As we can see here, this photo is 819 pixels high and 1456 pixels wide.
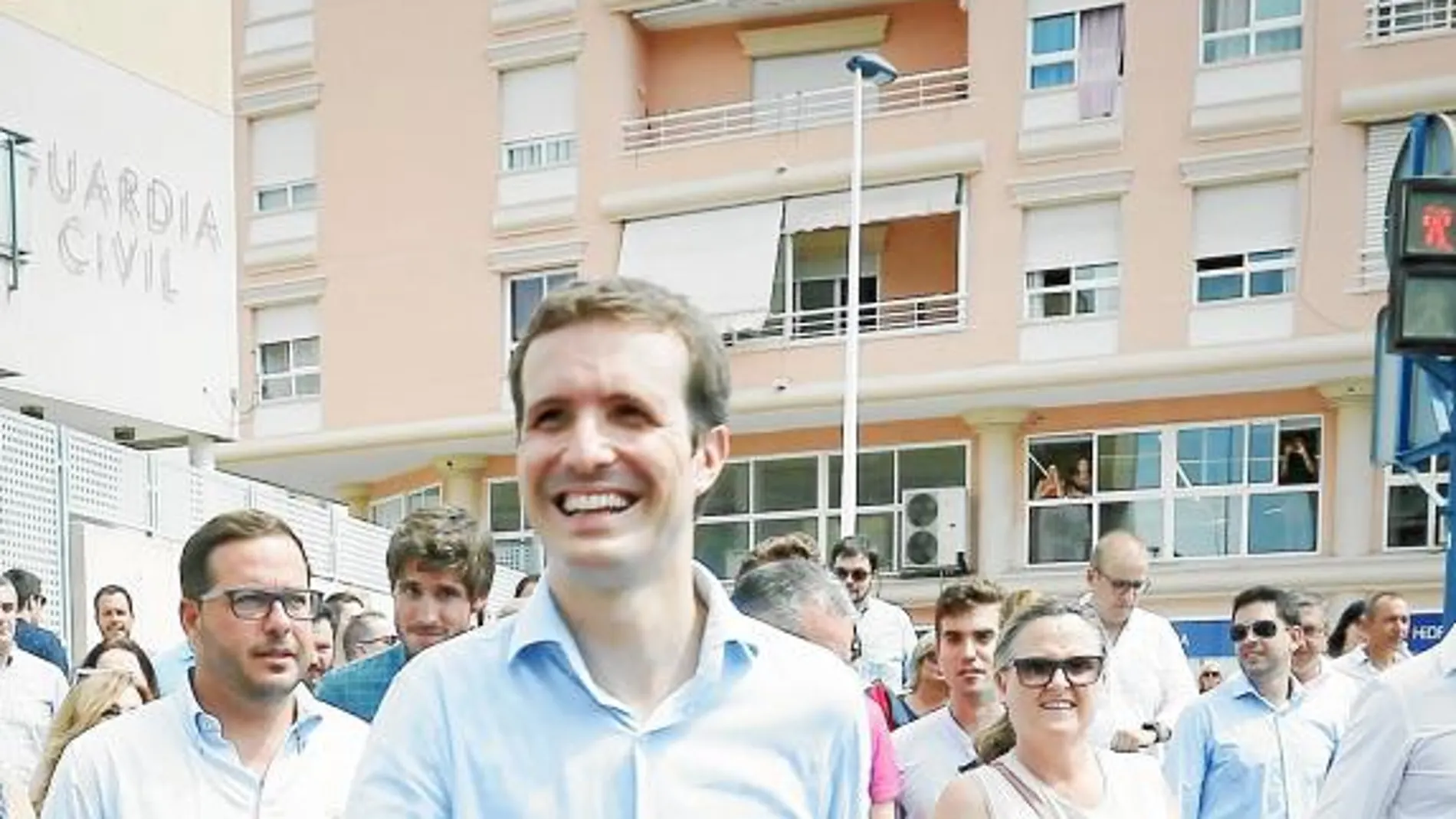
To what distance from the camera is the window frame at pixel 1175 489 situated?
22.0 m

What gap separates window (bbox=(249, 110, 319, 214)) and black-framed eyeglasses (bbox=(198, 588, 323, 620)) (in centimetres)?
2449

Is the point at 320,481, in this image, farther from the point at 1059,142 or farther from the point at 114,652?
the point at 114,652

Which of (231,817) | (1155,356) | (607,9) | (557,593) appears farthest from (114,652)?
(607,9)

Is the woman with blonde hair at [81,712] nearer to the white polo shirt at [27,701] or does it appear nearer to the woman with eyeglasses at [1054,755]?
the white polo shirt at [27,701]

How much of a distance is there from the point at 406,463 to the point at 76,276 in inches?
473

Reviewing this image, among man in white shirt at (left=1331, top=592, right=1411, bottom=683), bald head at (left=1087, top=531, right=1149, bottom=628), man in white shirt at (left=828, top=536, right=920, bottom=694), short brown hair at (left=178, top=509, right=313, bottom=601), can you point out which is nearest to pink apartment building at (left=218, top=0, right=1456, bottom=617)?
man in white shirt at (left=828, top=536, right=920, bottom=694)

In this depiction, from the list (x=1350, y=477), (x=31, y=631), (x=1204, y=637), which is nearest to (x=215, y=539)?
(x=31, y=631)

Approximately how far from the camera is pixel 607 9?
25.4 meters

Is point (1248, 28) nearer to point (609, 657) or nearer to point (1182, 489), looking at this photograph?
point (1182, 489)

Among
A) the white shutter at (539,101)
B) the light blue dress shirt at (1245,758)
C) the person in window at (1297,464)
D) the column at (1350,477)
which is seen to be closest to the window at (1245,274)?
the column at (1350,477)

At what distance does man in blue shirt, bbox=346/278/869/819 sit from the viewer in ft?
6.31

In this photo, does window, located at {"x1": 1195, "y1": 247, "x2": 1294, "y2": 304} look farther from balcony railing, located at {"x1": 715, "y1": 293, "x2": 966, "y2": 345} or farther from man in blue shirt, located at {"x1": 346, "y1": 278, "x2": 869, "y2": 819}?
man in blue shirt, located at {"x1": 346, "y1": 278, "x2": 869, "y2": 819}

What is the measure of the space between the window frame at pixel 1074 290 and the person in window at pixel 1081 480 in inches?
76.7

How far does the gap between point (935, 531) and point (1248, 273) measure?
507 cm
